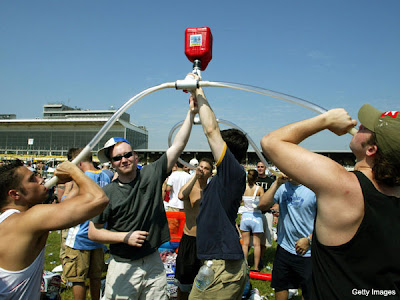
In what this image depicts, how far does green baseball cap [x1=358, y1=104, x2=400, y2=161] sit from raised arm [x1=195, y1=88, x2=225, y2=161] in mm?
1007

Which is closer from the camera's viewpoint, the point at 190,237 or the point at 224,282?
the point at 224,282

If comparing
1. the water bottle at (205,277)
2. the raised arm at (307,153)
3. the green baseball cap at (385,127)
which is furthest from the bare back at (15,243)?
the green baseball cap at (385,127)

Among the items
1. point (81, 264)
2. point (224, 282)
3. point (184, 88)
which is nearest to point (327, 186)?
point (224, 282)

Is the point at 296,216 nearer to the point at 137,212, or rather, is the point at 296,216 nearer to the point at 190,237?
the point at 190,237

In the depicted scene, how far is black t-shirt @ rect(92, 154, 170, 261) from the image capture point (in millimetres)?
2785

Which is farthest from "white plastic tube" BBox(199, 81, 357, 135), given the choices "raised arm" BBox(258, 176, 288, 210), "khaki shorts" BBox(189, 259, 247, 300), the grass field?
the grass field

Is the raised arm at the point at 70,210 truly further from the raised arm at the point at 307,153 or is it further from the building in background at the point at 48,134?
the building in background at the point at 48,134

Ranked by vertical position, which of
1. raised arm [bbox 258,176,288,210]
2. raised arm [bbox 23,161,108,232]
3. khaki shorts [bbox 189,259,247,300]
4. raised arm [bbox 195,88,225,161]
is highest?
raised arm [bbox 195,88,225,161]

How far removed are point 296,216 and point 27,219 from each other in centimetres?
330

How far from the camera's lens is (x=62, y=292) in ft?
15.7

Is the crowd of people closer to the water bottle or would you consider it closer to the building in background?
the water bottle

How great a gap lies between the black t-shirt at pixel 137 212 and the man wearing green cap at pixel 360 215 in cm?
175

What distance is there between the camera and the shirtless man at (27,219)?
1871 millimetres

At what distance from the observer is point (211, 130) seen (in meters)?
2.27
